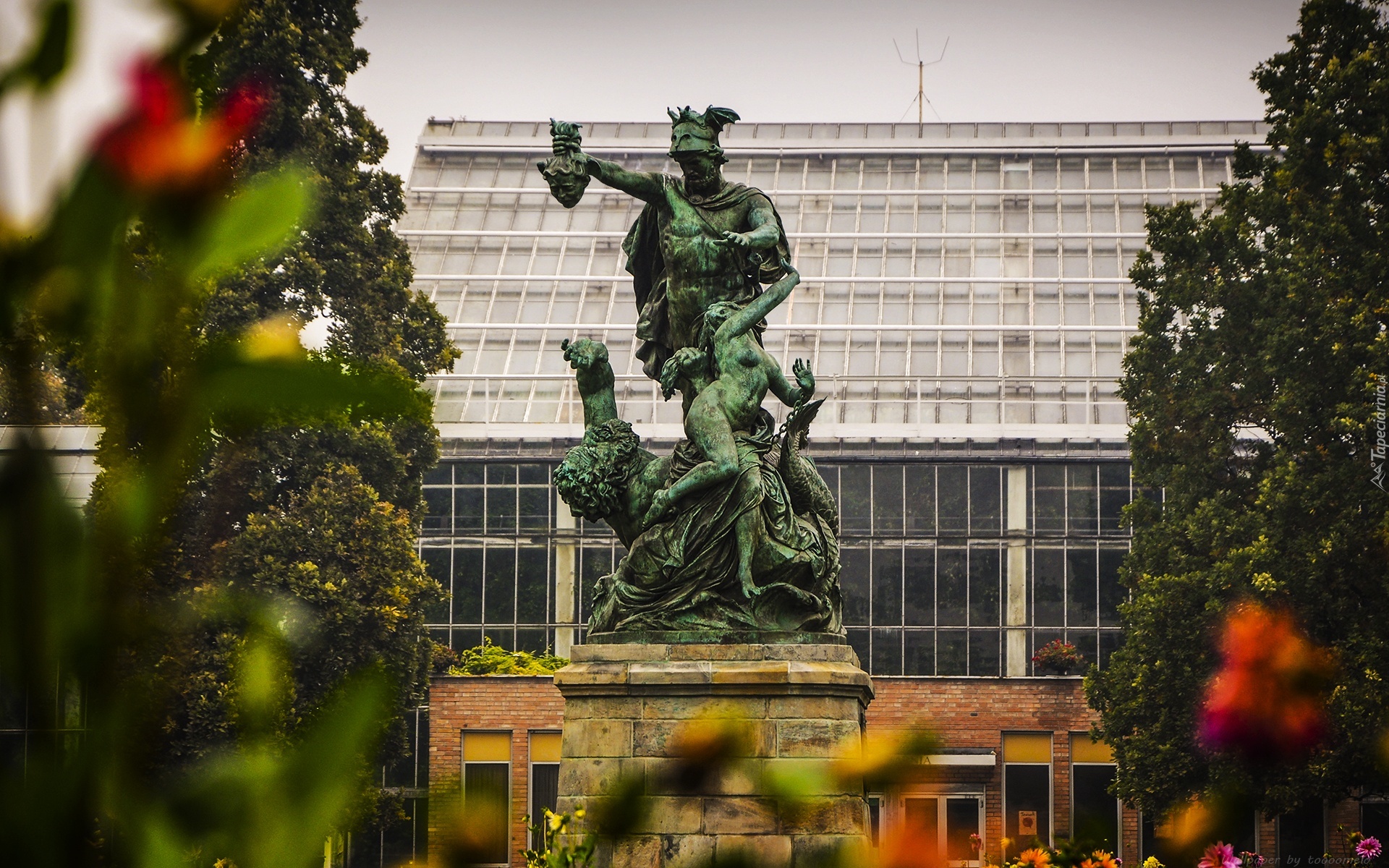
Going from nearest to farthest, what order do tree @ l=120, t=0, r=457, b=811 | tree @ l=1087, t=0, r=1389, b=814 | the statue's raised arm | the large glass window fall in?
the statue's raised arm, tree @ l=1087, t=0, r=1389, b=814, tree @ l=120, t=0, r=457, b=811, the large glass window

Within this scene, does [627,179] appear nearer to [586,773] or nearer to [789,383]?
[789,383]

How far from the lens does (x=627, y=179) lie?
37.4ft

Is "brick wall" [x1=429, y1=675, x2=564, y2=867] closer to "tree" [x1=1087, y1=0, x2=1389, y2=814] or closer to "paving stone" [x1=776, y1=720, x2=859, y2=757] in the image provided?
"tree" [x1=1087, y1=0, x2=1389, y2=814]

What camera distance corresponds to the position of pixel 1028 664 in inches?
1433

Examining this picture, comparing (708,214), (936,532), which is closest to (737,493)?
(708,214)

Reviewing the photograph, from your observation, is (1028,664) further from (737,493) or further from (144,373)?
(144,373)

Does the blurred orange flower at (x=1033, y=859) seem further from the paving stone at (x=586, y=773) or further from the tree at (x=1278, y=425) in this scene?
the tree at (x=1278, y=425)

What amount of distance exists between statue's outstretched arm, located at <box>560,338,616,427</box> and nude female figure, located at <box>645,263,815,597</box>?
38 cm

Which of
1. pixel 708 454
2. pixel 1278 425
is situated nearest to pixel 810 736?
pixel 708 454

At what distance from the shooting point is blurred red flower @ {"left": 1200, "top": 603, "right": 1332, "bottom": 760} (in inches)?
78.2

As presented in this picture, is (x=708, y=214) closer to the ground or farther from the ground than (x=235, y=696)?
farther from the ground

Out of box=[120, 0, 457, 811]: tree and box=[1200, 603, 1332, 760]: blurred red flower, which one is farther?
box=[120, 0, 457, 811]: tree

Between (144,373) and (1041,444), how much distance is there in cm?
3681

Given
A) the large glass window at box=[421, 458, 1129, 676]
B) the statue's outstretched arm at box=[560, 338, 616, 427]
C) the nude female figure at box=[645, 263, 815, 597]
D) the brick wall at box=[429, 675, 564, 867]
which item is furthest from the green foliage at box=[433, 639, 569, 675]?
the nude female figure at box=[645, 263, 815, 597]
